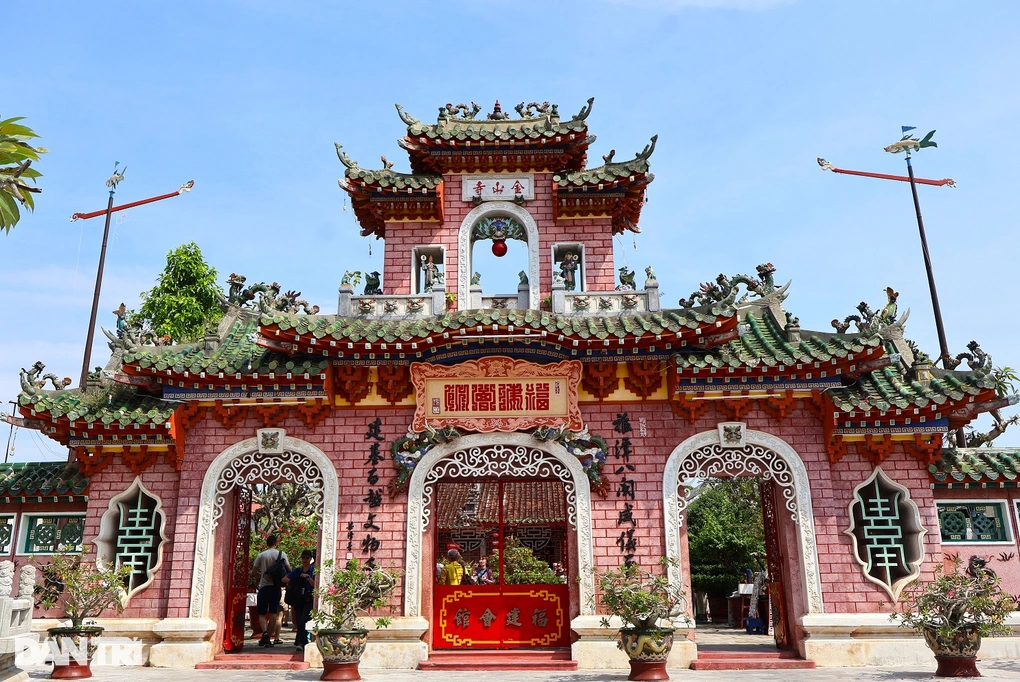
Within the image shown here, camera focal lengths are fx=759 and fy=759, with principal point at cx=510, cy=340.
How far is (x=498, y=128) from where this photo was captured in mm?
14023

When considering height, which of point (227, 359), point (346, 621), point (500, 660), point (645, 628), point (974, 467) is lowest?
point (500, 660)

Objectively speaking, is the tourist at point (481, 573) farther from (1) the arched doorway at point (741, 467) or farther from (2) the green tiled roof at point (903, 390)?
(2) the green tiled roof at point (903, 390)

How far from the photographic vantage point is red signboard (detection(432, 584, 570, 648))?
37.4ft

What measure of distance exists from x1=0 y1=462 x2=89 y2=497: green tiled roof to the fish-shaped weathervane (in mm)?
23086

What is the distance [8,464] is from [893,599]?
13.9 meters

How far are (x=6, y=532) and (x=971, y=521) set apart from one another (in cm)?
1501

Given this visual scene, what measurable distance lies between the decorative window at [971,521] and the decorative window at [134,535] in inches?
460

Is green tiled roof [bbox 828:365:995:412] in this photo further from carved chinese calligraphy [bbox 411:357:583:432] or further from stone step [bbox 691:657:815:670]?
carved chinese calligraphy [bbox 411:357:583:432]

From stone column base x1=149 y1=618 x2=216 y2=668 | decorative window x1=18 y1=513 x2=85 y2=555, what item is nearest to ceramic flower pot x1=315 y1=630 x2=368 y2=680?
stone column base x1=149 y1=618 x2=216 y2=668

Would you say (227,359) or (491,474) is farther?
(227,359)

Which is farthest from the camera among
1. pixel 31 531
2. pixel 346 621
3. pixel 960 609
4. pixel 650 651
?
pixel 31 531

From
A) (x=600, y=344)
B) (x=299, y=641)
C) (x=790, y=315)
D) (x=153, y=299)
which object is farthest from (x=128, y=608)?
(x=153, y=299)

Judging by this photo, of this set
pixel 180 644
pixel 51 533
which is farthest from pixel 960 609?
pixel 51 533

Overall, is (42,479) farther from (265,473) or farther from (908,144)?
(908,144)
